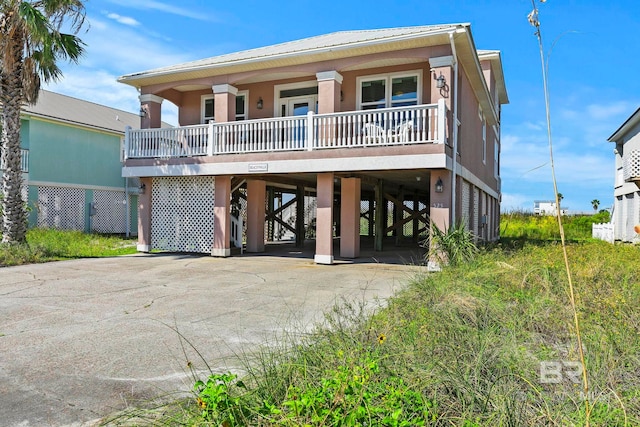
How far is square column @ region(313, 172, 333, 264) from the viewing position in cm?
1310

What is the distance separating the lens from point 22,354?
5004mm

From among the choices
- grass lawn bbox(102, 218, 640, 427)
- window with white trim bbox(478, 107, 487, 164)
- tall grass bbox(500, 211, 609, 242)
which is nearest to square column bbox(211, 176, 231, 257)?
grass lawn bbox(102, 218, 640, 427)

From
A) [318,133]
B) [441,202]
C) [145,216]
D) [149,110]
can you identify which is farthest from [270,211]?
Result: [441,202]

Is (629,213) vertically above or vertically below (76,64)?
below

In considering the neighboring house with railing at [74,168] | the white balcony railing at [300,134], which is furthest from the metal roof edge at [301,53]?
the neighboring house with railing at [74,168]

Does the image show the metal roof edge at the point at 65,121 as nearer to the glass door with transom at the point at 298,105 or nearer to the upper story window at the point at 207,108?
the upper story window at the point at 207,108

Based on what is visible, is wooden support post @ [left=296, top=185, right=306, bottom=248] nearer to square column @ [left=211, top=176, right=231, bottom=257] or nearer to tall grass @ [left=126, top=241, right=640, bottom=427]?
square column @ [left=211, top=176, right=231, bottom=257]

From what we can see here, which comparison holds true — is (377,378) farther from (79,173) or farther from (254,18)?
(79,173)

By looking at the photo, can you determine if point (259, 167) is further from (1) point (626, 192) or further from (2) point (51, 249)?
(1) point (626, 192)

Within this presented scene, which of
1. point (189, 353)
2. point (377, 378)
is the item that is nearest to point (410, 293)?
point (189, 353)

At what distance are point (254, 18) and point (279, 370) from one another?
6.65 m

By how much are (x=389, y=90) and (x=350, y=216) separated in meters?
3.92

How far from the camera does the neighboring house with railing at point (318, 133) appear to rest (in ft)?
39.5

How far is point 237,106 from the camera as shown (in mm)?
16781
